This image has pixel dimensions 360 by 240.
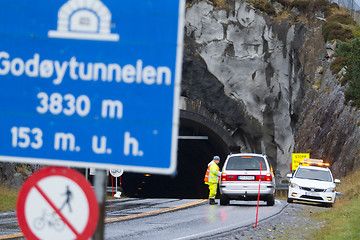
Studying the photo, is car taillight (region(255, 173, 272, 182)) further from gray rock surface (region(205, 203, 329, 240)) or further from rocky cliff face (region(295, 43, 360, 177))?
rocky cliff face (region(295, 43, 360, 177))

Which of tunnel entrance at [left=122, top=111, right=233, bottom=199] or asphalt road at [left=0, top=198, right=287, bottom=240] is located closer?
asphalt road at [left=0, top=198, right=287, bottom=240]

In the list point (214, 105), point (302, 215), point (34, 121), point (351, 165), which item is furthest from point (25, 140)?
point (214, 105)

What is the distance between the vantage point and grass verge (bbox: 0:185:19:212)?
20.4 meters

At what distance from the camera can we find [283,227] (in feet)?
52.8

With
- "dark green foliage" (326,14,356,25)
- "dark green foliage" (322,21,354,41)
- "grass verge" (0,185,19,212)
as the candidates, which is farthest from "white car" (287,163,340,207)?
"dark green foliage" (326,14,356,25)

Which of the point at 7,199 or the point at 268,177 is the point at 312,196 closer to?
the point at 268,177

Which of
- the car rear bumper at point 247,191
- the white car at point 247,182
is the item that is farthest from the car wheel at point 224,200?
the car rear bumper at point 247,191

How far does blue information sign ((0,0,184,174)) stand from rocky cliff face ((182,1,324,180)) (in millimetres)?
36351

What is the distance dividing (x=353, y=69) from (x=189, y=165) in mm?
18956

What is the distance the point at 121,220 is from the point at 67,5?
12.9 m

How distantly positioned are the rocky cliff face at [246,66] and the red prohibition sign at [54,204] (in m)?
36.5

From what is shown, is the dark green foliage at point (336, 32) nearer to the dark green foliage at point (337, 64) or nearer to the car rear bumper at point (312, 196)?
the dark green foliage at point (337, 64)

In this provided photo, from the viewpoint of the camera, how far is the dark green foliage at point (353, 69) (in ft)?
120

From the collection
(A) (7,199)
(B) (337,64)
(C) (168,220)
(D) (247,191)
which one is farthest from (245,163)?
(B) (337,64)
